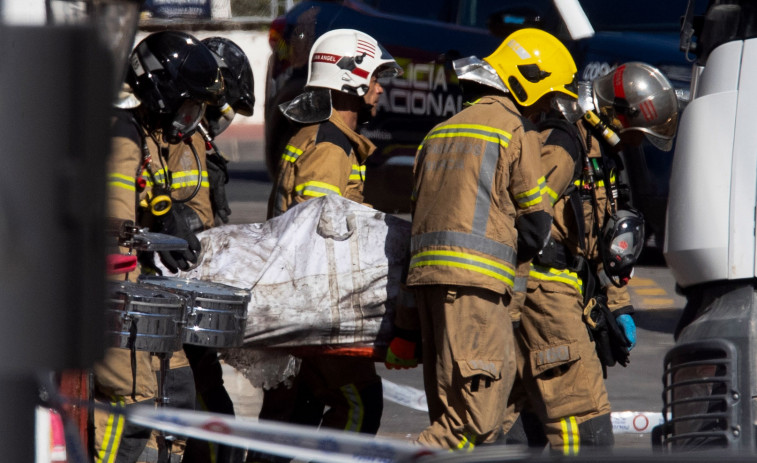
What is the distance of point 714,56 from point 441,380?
1434 millimetres

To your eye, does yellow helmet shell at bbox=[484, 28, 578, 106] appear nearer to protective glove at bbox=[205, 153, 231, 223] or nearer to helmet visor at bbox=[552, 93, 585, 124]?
helmet visor at bbox=[552, 93, 585, 124]

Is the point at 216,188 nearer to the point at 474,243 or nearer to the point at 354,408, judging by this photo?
the point at 354,408

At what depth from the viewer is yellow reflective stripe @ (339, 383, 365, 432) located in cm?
470

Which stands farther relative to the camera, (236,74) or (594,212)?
(236,74)

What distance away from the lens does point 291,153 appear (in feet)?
15.5

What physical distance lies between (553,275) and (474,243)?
625 millimetres

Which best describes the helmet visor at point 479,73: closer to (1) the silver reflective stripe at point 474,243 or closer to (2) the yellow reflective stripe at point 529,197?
(2) the yellow reflective stripe at point 529,197

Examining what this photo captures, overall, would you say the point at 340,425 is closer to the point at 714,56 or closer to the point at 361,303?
the point at 361,303

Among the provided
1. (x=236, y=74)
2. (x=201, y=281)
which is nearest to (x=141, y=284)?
(x=201, y=281)

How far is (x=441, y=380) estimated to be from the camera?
13.1ft

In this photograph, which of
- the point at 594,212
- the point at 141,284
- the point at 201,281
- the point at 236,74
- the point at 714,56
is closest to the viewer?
the point at 714,56

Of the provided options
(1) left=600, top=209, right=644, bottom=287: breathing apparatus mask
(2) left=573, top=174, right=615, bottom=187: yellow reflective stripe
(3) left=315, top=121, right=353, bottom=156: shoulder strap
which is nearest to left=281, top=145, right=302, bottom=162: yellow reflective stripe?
(3) left=315, top=121, right=353, bottom=156: shoulder strap

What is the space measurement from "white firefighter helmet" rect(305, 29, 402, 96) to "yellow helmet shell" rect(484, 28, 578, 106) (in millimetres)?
739

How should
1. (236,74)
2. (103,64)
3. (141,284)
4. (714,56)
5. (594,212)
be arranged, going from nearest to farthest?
(103,64), (714,56), (141,284), (594,212), (236,74)
